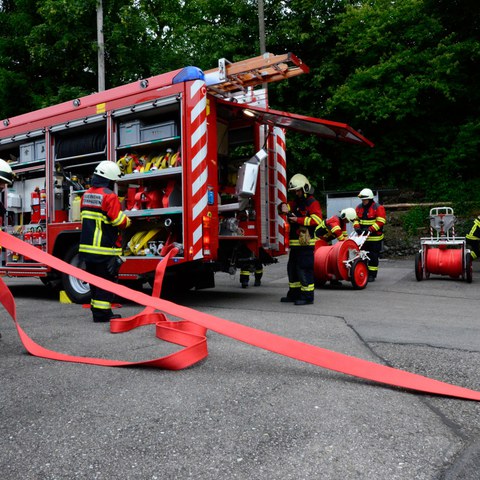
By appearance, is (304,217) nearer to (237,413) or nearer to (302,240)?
(302,240)

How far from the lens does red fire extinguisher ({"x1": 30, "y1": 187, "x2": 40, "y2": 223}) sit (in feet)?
23.6

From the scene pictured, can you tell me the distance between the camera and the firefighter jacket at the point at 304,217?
20.3 feet

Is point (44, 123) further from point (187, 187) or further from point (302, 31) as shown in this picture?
point (302, 31)

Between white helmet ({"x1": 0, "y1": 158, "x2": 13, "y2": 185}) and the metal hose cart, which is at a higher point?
white helmet ({"x1": 0, "y1": 158, "x2": 13, "y2": 185})

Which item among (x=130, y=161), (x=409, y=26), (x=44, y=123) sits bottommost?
(x=130, y=161)

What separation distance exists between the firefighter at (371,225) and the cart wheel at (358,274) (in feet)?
2.53

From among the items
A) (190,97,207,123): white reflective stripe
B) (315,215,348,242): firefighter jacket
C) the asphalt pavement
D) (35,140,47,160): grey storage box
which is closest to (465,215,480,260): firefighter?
(315,215,348,242): firefighter jacket

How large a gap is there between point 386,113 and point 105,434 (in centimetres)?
1569

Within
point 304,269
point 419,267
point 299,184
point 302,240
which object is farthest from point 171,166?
point 419,267

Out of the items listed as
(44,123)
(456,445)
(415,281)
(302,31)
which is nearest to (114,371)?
(456,445)

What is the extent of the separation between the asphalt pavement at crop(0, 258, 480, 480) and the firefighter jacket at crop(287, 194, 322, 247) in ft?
6.54

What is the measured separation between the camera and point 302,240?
6.22m

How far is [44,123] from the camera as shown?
698 centimetres

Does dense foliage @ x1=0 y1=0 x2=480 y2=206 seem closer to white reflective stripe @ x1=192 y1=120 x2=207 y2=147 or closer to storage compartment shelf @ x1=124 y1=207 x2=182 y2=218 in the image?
white reflective stripe @ x1=192 y1=120 x2=207 y2=147
